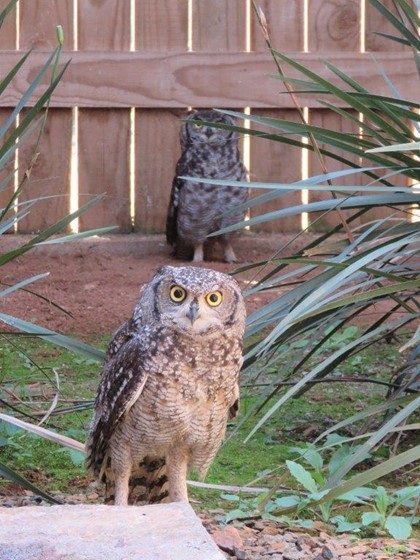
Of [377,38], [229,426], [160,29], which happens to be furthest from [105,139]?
[229,426]

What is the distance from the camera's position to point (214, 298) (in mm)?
3449

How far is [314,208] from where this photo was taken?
12.5 ft

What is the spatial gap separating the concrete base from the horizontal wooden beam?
16.9 ft

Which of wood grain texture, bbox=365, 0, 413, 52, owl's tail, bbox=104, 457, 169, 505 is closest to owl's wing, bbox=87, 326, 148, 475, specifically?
owl's tail, bbox=104, 457, 169, 505

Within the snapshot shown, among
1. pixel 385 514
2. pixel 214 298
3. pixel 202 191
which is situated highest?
pixel 214 298

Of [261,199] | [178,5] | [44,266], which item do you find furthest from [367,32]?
[261,199]

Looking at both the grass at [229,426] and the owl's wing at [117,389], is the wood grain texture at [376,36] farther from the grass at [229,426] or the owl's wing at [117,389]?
the owl's wing at [117,389]

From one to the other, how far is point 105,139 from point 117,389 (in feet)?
15.1

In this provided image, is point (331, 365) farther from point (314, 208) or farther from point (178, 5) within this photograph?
point (178, 5)

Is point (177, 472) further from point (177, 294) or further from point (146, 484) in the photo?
point (177, 294)

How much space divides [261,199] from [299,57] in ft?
13.1

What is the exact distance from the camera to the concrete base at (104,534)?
8.30 ft

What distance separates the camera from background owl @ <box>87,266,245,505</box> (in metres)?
3.46

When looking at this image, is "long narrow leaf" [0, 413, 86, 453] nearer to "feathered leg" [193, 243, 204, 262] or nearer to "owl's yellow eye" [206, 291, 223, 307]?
"owl's yellow eye" [206, 291, 223, 307]
